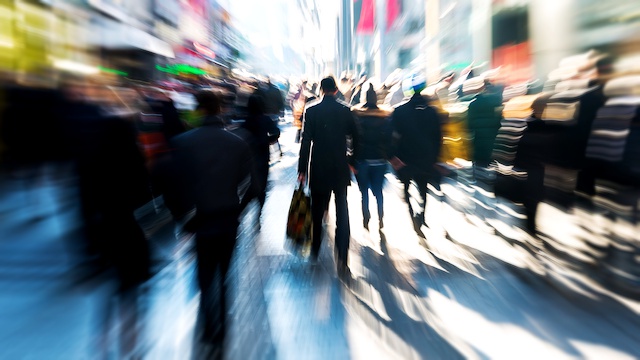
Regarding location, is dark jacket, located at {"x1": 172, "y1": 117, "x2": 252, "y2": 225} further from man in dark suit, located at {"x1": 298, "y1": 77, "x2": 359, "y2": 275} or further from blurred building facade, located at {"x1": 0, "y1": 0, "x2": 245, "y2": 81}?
blurred building facade, located at {"x1": 0, "y1": 0, "x2": 245, "y2": 81}

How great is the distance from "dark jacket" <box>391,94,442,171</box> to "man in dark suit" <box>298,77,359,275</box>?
43.4 inches

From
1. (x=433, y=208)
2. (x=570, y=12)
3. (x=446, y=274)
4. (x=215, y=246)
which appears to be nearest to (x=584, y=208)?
(x=433, y=208)

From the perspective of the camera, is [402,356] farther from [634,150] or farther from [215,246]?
[634,150]

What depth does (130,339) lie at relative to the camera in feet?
12.4

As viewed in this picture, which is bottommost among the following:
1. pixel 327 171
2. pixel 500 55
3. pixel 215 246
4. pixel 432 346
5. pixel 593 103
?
pixel 432 346

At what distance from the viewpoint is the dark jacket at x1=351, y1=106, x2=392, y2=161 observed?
254 inches

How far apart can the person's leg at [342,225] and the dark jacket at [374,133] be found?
1140 millimetres

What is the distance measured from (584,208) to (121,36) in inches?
542

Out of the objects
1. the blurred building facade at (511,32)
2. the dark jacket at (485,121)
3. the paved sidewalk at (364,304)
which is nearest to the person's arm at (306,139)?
the paved sidewalk at (364,304)

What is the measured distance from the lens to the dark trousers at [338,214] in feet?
17.7

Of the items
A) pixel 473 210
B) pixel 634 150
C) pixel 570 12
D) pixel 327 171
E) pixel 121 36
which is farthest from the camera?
pixel 121 36

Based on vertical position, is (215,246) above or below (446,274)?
above

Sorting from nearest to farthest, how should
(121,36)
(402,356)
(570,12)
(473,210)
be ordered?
1. (402,356)
2. (473,210)
3. (570,12)
4. (121,36)

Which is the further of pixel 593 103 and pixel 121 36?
pixel 121 36
